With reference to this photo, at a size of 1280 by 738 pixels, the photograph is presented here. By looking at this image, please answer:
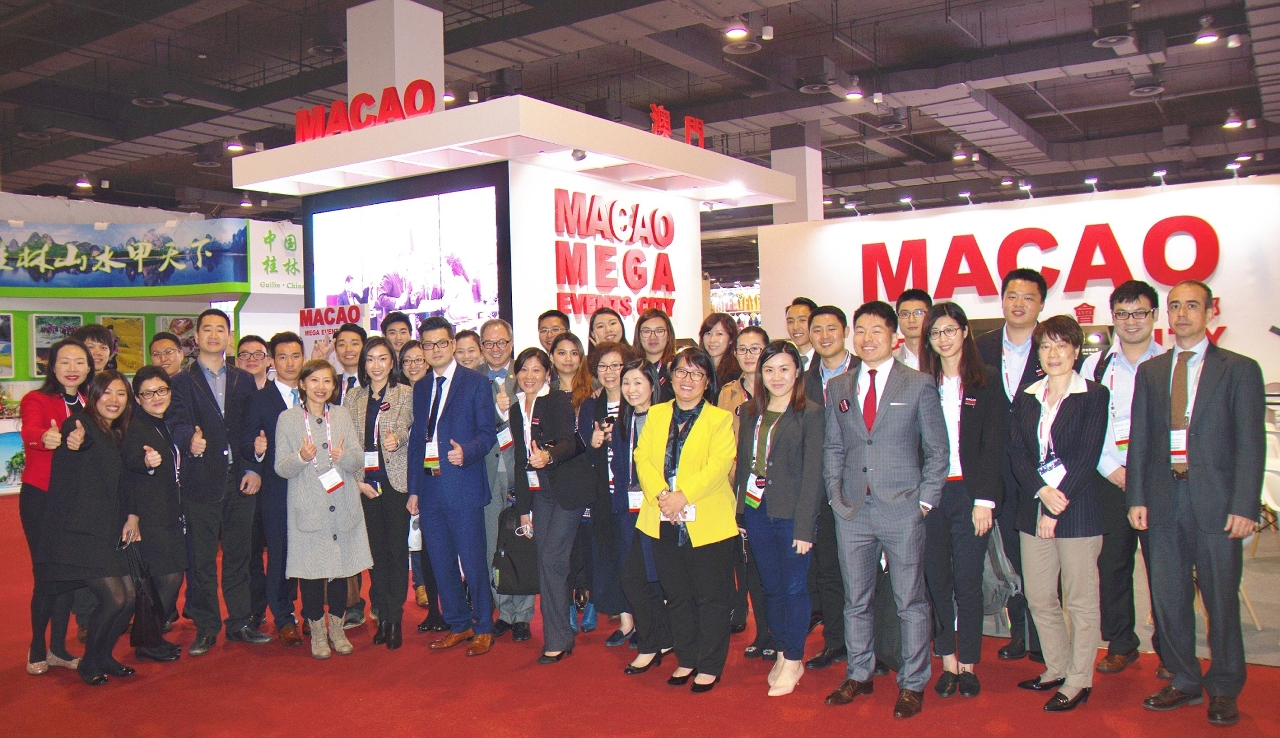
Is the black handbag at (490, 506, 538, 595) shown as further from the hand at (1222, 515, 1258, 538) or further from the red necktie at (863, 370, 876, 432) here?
the hand at (1222, 515, 1258, 538)

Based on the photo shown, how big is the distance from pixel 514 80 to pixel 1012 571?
8.67m

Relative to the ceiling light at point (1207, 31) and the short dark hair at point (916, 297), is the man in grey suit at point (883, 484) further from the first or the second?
the ceiling light at point (1207, 31)

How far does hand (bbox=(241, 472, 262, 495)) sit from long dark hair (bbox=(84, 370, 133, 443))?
1.94 feet

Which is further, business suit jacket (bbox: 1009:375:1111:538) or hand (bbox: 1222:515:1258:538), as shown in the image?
business suit jacket (bbox: 1009:375:1111:538)

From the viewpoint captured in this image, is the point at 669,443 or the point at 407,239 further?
the point at 407,239

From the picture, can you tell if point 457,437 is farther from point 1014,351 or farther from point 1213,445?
point 1213,445

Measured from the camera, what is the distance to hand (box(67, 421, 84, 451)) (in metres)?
4.05

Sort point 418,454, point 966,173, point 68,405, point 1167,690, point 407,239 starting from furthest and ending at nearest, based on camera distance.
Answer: point 966,173 → point 407,239 → point 418,454 → point 68,405 → point 1167,690

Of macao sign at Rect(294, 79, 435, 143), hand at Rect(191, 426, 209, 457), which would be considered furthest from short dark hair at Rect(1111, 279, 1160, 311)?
macao sign at Rect(294, 79, 435, 143)

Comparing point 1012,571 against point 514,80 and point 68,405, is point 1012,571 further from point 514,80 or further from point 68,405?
point 514,80

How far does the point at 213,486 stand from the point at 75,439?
694 mm

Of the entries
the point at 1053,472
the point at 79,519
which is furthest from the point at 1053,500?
the point at 79,519

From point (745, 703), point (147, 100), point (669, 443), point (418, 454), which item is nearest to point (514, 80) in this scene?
point (147, 100)

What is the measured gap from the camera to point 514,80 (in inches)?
428
